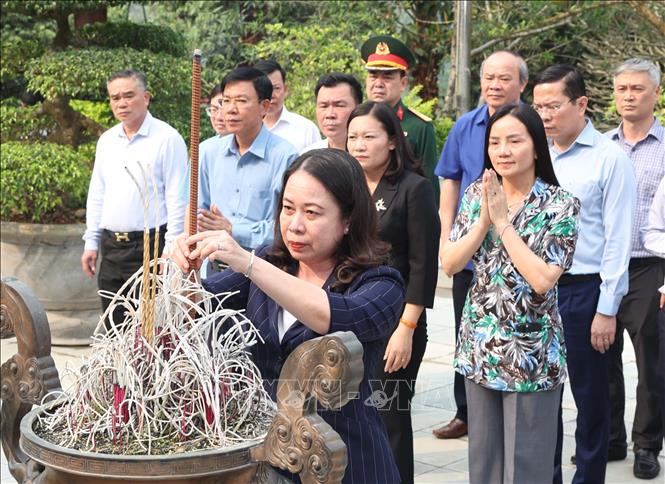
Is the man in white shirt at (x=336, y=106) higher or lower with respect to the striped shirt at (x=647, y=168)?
higher

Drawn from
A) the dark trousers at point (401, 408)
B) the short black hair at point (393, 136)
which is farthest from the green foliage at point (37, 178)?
the dark trousers at point (401, 408)

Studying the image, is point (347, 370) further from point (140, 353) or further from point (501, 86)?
point (501, 86)

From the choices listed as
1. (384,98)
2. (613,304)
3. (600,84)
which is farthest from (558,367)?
(600,84)

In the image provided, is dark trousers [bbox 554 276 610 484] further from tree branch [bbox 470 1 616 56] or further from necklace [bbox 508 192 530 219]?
tree branch [bbox 470 1 616 56]

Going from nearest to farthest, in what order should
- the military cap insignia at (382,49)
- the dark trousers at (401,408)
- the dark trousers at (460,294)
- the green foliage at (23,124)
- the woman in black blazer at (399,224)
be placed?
the woman in black blazer at (399,224)
the dark trousers at (401,408)
the dark trousers at (460,294)
the military cap insignia at (382,49)
the green foliage at (23,124)

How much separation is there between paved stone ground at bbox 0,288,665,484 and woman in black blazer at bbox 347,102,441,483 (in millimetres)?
726

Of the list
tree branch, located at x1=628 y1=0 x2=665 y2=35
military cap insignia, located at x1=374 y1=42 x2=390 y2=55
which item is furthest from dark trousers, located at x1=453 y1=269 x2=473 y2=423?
tree branch, located at x1=628 y1=0 x2=665 y2=35

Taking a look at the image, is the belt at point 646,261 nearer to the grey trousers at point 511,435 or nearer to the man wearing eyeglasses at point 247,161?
the grey trousers at point 511,435

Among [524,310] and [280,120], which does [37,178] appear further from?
[524,310]

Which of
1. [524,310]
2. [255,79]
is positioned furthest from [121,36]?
[524,310]

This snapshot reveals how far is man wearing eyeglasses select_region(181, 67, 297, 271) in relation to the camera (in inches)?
190

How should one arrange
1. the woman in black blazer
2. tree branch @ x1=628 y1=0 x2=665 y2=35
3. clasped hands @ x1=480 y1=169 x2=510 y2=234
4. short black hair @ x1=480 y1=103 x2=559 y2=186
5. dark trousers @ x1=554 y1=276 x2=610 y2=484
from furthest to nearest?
tree branch @ x1=628 y1=0 x2=665 y2=35 → dark trousers @ x1=554 y1=276 x2=610 y2=484 → the woman in black blazer → short black hair @ x1=480 y1=103 x2=559 y2=186 → clasped hands @ x1=480 y1=169 x2=510 y2=234

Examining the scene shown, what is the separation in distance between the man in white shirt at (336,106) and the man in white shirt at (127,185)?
1.20 m

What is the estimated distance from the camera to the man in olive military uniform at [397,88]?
5215mm
